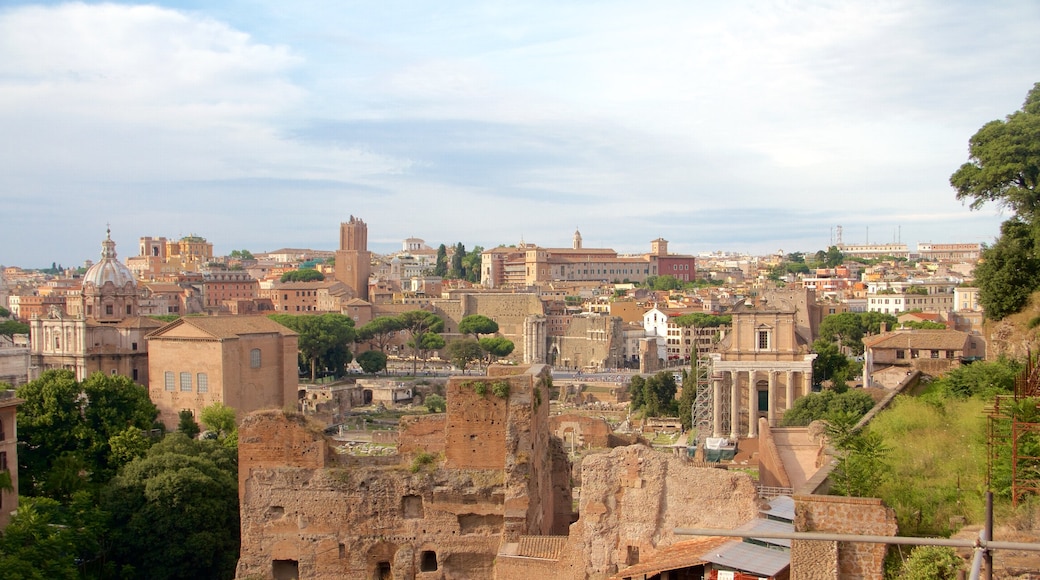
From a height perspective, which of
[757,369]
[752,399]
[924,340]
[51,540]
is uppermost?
[924,340]

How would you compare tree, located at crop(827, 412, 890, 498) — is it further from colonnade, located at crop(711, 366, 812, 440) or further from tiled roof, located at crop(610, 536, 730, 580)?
colonnade, located at crop(711, 366, 812, 440)

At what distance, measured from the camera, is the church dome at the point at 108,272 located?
53.4 meters

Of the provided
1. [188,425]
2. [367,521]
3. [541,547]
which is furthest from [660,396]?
[541,547]

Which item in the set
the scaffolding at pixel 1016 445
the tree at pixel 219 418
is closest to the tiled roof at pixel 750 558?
the scaffolding at pixel 1016 445

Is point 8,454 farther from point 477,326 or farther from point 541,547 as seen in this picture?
point 477,326

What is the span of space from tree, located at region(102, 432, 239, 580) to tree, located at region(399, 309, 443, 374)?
61.8m

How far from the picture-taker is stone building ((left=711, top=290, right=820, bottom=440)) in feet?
120

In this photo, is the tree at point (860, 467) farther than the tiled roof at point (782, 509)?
No

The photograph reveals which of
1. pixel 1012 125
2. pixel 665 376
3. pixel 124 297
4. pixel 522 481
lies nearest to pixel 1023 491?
pixel 522 481

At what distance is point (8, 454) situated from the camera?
2145cm

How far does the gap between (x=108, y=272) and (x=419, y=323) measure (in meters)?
36.0

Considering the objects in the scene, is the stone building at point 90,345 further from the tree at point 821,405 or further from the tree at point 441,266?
the tree at point 441,266

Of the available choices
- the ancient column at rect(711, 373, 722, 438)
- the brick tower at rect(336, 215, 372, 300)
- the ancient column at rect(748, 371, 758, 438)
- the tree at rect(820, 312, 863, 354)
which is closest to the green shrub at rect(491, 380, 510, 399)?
the ancient column at rect(748, 371, 758, 438)

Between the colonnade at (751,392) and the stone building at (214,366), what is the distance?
673 inches
